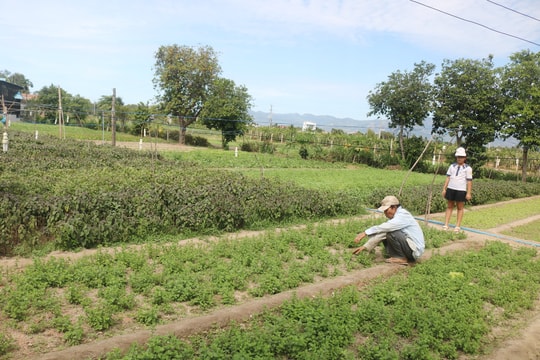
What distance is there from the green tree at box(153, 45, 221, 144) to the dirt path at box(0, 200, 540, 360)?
30637 mm

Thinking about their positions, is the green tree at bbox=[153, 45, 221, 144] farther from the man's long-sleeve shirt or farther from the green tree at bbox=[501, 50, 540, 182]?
the man's long-sleeve shirt

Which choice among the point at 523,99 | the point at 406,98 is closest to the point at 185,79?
the point at 406,98

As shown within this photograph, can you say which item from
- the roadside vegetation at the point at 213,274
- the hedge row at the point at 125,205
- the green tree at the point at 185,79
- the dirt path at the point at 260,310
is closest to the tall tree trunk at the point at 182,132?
the green tree at the point at 185,79

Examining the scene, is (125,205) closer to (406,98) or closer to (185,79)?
(406,98)

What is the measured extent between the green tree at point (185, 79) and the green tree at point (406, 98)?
1510 cm

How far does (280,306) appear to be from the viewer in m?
4.46

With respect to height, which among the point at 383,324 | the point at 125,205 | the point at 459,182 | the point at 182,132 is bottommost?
the point at 383,324

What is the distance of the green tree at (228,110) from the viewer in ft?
103

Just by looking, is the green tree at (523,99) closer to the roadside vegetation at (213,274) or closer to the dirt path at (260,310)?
the roadside vegetation at (213,274)

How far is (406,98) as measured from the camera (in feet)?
86.4

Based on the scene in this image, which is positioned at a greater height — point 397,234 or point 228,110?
point 228,110

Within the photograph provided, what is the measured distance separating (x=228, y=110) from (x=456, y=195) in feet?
79.4

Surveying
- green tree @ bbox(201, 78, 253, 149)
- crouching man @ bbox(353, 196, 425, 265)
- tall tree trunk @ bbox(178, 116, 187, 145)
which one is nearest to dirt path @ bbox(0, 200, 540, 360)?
crouching man @ bbox(353, 196, 425, 265)

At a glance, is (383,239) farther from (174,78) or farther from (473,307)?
(174,78)
